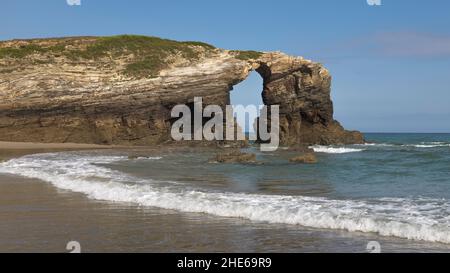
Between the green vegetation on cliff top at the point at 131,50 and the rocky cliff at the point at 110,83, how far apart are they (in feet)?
0.28

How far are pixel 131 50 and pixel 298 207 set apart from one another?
37725 millimetres

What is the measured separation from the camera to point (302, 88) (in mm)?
45438

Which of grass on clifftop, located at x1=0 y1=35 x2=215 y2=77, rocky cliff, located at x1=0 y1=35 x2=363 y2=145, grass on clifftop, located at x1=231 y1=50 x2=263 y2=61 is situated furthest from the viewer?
grass on clifftop, located at x1=231 y1=50 x2=263 y2=61

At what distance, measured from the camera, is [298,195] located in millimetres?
11648

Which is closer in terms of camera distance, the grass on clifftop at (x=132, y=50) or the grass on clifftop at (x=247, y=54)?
the grass on clifftop at (x=132, y=50)

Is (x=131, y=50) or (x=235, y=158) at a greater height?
(x=131, y=50)

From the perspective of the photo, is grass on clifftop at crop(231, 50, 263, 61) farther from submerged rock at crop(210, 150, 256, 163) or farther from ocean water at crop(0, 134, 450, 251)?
ocean water at crop(0, 134, 450, 251)

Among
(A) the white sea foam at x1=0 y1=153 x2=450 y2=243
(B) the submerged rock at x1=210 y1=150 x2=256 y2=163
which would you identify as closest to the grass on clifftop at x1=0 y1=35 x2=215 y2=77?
(B) the submerged rock at x1=210 y1=150 x2=256 y2=163

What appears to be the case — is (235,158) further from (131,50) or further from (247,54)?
(131,50)

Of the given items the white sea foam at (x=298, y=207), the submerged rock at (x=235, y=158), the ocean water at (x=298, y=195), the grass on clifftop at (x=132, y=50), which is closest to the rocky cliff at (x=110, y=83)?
the grass on clifftop at (x=132, y=50)

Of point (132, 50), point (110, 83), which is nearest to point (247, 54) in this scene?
point (132, 50)

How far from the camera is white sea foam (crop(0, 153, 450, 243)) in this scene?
7.79m

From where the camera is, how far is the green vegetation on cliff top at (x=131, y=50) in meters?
41.6

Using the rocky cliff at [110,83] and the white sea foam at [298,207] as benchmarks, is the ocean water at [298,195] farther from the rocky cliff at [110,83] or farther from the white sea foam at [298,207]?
the rocky cliff at [110,83]
